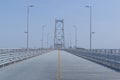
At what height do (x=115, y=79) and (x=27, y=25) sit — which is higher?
(x=27, y=25)

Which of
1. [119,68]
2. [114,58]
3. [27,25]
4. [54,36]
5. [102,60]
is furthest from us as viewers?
[54,36]

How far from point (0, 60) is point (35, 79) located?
10.0 m

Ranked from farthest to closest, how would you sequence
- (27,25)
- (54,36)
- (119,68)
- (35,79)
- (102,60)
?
(54,36)
(27,25)
(102,60)
(119,68)
(35,79)

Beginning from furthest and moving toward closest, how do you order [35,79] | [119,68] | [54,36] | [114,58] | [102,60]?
[54,36], [102,60], [114,58], [119,68], [35,79]

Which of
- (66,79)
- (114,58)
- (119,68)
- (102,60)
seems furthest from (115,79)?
(102,60)

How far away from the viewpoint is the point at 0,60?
27594 mm

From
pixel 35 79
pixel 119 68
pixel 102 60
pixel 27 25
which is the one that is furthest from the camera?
pixel 27 25

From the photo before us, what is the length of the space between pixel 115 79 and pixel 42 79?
4.19 m

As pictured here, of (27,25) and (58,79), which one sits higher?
(27,25)

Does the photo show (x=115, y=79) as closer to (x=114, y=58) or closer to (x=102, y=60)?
(x=114, y=58)

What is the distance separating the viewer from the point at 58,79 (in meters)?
18.4

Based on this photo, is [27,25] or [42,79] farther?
[27,25]

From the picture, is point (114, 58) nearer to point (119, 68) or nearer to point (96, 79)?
point (119, 68)

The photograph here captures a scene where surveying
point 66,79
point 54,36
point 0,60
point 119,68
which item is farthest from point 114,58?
point 54,36
